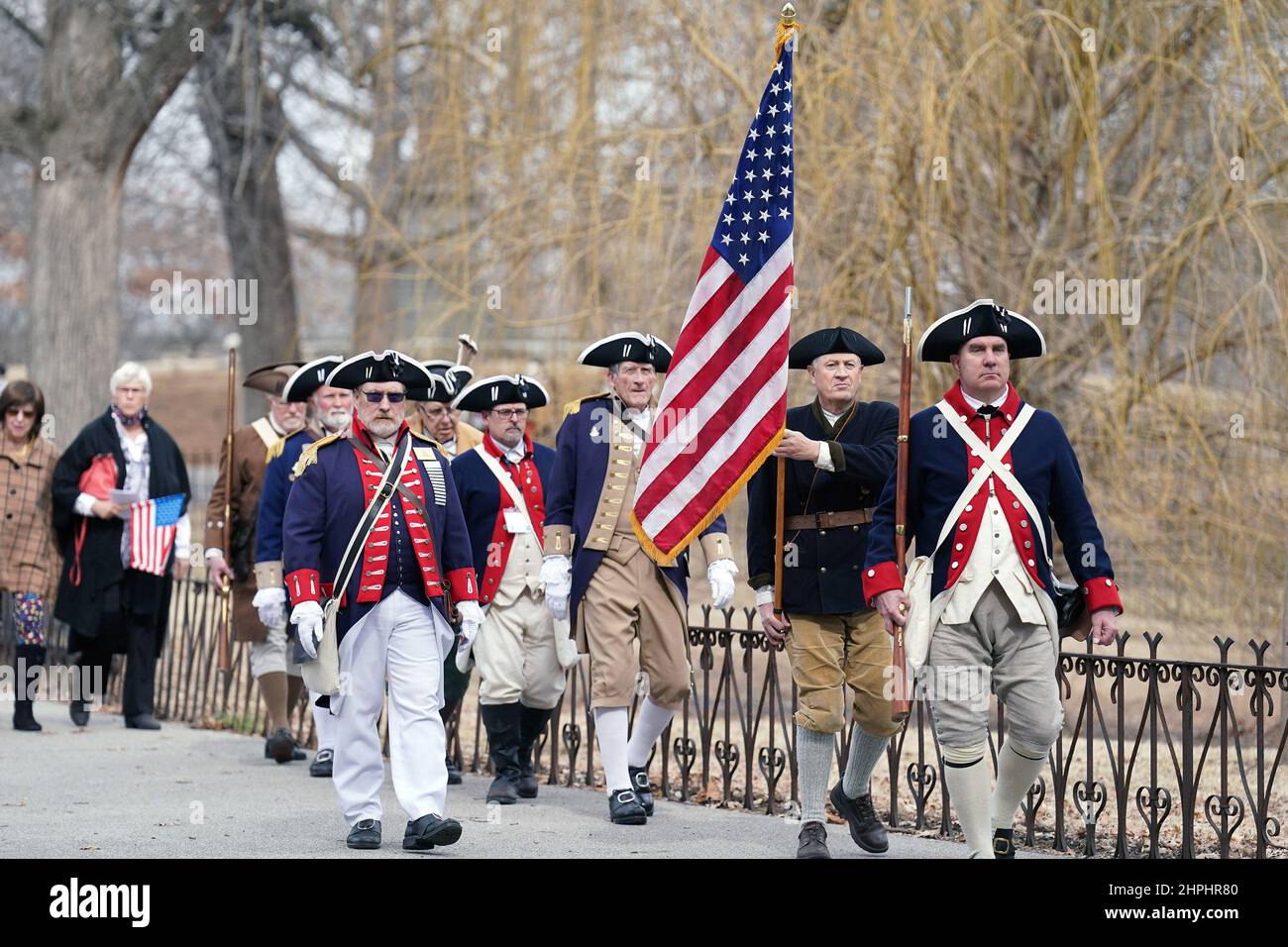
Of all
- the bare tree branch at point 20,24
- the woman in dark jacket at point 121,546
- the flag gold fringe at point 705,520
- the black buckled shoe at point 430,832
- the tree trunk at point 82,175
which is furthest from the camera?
the bare tree branch at point 20,24

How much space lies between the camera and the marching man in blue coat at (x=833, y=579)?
7.18 m

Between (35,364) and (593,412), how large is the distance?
11.0 metres

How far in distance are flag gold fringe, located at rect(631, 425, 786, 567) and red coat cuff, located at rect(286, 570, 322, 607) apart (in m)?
1.39

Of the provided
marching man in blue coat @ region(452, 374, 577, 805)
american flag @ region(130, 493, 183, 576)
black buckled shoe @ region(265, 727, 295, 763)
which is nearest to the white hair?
american flag @ region(130, 493, 183, 576)

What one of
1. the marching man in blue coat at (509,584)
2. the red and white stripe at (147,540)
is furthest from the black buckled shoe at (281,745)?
the red and white stripe at (147,540)

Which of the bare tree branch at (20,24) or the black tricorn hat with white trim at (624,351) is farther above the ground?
the bare tree branch at (20,24)

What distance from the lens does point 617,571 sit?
812 centimetres

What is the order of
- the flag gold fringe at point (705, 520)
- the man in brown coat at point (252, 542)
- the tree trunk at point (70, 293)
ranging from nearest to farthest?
the flag gold fringe at point (705, 520) < the man in brown coat at point (252, 542) < the tree trunk at point (70, 293)

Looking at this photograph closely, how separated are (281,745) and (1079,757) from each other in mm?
4666

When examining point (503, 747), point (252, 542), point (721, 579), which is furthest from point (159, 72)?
point (721, 579)

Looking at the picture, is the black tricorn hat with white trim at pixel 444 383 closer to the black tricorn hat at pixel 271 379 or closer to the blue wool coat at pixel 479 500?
the blue wool coat at pixel 479 500

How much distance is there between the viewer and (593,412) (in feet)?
27.1
